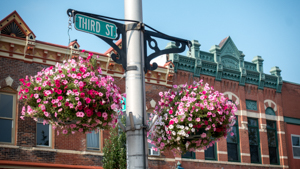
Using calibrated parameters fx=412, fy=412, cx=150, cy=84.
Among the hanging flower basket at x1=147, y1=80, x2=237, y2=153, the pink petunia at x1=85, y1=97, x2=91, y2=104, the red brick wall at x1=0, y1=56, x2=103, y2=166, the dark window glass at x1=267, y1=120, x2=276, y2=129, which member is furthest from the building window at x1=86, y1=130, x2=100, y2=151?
the dark window glass at x1=267, y1=120, x2=276, y2=129

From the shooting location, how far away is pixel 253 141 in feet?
80.6

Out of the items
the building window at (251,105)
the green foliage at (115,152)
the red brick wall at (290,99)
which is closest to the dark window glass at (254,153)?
the building window at (251,105)

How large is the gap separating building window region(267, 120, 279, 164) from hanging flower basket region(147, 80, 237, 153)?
16.2 m

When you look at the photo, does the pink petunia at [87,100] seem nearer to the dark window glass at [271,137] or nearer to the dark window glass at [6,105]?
the dark window glass at [6,105]

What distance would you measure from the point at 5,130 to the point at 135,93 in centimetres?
1118

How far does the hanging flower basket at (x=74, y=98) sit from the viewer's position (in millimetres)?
7582

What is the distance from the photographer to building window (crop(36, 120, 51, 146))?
1736 cm

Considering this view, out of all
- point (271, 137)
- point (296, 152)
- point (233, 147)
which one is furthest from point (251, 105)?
point (296, 152)

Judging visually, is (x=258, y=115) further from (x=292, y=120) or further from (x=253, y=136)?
(x=292, y=120)

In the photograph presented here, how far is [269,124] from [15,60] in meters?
15.9

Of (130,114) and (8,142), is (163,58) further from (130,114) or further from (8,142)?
(130,114)

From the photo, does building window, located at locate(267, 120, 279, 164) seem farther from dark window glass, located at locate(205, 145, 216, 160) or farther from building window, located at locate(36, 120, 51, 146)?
building window, located at locate(36, 120, 51, 146)

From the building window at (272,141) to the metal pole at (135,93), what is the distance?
781 inches

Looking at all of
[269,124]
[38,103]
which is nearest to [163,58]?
[269,124]
